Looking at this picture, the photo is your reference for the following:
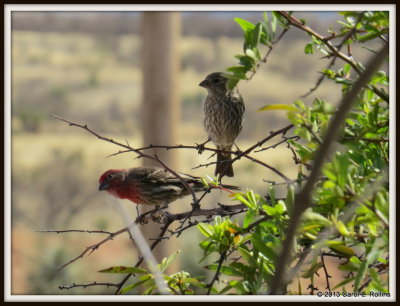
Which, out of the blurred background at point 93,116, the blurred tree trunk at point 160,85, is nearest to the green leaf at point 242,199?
the blurred tree trunk at point 160,85

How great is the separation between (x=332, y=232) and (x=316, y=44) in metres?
0.65

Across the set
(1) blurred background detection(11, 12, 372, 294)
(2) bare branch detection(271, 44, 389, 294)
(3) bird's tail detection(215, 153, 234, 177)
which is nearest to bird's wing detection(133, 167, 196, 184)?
(3) bird's tail detection(215, 153, 234, 177)

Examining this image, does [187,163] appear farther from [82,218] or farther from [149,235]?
[149,235]

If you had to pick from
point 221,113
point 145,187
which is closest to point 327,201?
point 145,187

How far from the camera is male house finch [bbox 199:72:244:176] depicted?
509 cm

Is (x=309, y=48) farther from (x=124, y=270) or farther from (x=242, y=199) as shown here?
(x=124, y=270)

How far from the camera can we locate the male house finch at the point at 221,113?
5.09m

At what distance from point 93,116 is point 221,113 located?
767 inches

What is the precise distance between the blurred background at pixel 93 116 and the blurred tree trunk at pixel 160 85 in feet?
9.71

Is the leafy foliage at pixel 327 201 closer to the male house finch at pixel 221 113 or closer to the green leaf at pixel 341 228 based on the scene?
the green leaf at pixel 341 228

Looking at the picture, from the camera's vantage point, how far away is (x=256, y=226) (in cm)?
183

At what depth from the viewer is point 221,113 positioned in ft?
17.0

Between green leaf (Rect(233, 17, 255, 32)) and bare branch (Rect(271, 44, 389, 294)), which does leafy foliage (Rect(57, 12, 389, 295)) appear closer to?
green leaf (Rect(233, 17, 255, 32))

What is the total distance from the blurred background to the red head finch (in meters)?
4.69
